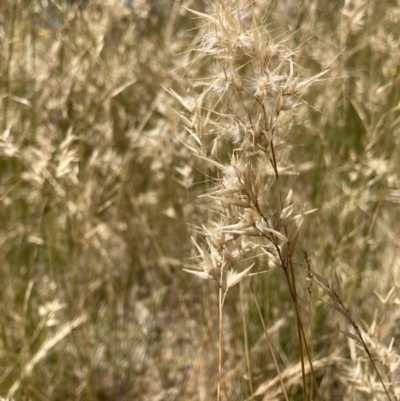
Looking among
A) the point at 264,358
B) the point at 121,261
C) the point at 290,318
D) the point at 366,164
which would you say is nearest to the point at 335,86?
the point at 366,164

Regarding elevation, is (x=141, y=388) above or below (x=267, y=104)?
below

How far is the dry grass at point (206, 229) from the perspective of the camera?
0.51m

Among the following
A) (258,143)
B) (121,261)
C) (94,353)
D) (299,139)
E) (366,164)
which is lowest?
(121,261)

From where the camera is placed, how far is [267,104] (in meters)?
0.48

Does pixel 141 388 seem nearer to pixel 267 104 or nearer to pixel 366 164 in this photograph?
Answer: pixel 366 164

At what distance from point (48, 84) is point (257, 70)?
3.24 feet

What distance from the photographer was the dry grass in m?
0.51

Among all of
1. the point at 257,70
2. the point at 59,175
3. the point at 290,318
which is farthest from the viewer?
the point at 290,318

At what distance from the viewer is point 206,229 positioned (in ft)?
1.64

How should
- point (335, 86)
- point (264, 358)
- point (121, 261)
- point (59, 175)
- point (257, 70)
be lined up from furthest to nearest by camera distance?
point (121, 261) < point (335, 86) < point (264, 358) < point (59, 175) < point (257, 70)

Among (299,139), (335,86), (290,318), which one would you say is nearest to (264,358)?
→ (290,318)

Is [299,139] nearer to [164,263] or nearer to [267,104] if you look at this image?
[164,263]

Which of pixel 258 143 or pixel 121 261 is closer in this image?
pixel 258 143

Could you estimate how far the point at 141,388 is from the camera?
1028 millimetres
